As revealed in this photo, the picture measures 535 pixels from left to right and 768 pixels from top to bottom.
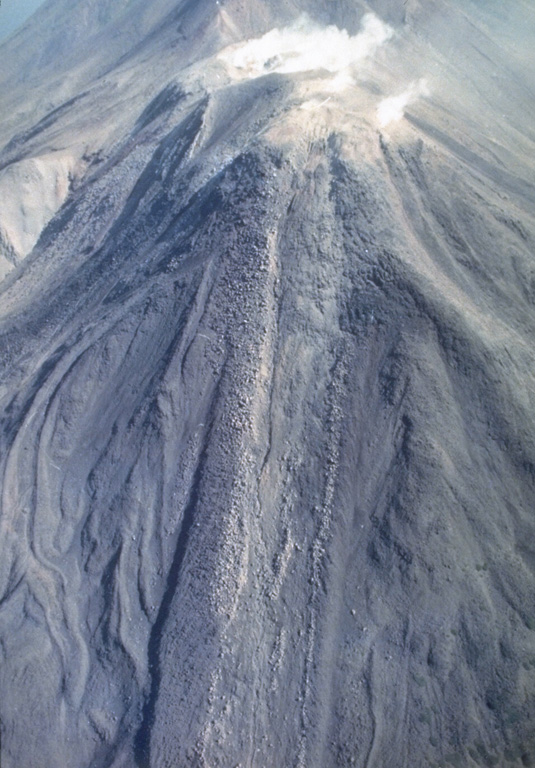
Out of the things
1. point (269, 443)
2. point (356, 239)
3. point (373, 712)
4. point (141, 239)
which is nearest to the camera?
point (373, 712)

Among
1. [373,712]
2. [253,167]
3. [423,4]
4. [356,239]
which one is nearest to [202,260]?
[253,167]

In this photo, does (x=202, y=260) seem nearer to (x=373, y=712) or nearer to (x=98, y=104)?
(x=373, y=712)

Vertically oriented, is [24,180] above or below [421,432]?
above

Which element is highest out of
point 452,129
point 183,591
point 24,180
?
point 24,180

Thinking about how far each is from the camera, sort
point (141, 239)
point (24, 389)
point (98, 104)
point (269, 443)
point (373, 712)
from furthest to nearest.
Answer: point (98, 104)
point (141, 239)
point (24, 389)
point (269, 443)
point (373, 712)

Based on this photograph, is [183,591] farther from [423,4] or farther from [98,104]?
[423,4]

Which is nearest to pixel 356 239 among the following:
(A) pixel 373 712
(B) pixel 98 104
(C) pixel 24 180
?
(A) pixel 373 712

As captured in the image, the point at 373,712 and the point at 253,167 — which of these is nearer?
the point at 373,712
